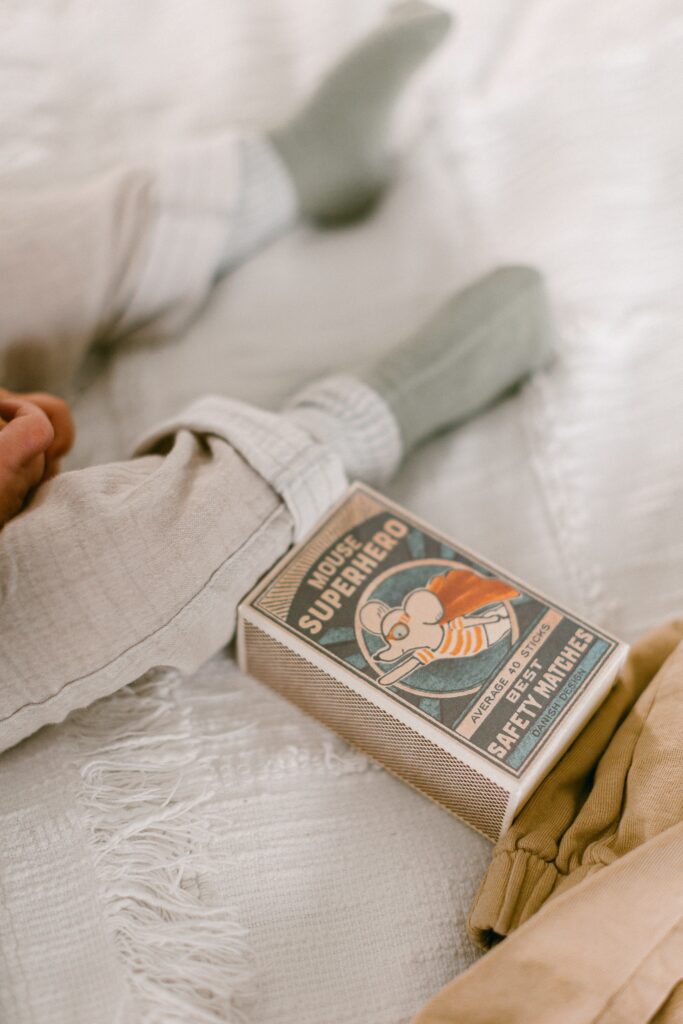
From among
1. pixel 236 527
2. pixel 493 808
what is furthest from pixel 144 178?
pixel 493 808

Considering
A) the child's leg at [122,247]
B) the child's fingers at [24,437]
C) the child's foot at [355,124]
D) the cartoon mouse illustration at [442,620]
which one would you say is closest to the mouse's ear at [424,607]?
the cartoon mouse illustration at [442,620]

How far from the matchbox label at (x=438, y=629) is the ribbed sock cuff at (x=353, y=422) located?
0.06 m

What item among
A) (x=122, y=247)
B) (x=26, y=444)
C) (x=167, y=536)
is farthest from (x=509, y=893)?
(x=122, y=247)

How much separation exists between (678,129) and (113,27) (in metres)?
0.61

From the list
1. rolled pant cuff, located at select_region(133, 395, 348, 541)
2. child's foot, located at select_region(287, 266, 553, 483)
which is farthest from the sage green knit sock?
rolled pant cuff, located at select_region(133, 395, 348, 541)

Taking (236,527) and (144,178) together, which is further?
(144,178)

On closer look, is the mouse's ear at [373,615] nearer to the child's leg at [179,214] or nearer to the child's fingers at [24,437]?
the child's fingers at [24,437]

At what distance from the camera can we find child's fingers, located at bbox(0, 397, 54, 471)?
1.95ft

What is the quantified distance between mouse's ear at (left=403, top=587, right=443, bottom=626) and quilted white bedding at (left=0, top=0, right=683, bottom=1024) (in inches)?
4.4

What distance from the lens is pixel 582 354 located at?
825 mm

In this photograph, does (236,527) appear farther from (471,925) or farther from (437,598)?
(471,925)

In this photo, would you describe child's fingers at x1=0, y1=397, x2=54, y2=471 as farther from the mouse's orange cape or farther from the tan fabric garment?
the tan fabric garment

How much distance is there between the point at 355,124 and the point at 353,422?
377 millimetres

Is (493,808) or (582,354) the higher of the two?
(582,354)
